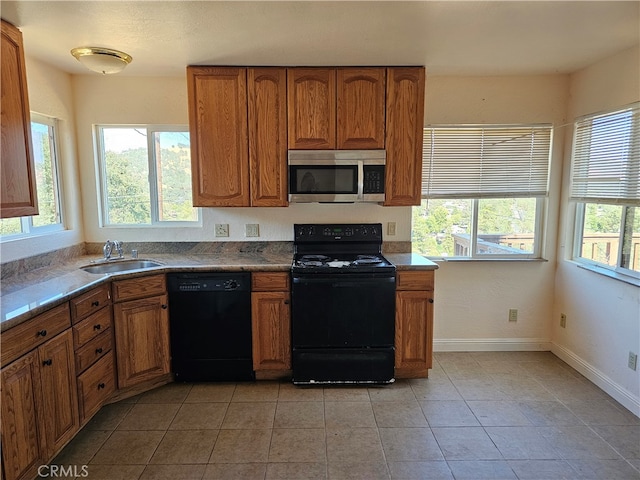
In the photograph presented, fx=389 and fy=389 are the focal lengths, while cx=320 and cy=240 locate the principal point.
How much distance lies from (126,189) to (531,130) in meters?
3.47

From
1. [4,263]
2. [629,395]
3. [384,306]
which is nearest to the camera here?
[4,263]

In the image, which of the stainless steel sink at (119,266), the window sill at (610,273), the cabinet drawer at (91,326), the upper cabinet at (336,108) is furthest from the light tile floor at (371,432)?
the upper cabinet at (336,108)

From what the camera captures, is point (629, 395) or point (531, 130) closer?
point (629, 395)

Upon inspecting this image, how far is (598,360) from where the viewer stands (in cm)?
287

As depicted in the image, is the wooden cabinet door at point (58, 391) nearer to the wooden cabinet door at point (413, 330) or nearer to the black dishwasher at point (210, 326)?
the black dishwasher at point (210, 326)

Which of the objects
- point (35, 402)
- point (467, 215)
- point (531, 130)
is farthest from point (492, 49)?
point (35, 402)

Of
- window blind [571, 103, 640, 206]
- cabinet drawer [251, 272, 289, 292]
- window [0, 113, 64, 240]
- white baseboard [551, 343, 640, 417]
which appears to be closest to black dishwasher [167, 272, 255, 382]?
cabinet drawer [251, 272, 289, 292]

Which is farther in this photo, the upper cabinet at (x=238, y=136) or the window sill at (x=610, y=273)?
the upper cabinet at (x=238, y=136)

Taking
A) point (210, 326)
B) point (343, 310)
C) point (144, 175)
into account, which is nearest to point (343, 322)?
point (343, 310)

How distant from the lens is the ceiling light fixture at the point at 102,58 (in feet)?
7.86

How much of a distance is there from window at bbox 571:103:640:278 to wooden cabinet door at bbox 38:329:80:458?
11.5 ft

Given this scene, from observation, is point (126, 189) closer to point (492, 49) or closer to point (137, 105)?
point (137, 105)

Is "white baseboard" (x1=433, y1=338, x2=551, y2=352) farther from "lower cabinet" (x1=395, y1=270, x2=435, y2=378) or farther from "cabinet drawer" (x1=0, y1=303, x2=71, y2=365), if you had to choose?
"cabinet drawer" (x1=0, y1=303, x2=71, y2=365)

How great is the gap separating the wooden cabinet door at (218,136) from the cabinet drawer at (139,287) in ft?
2.16
